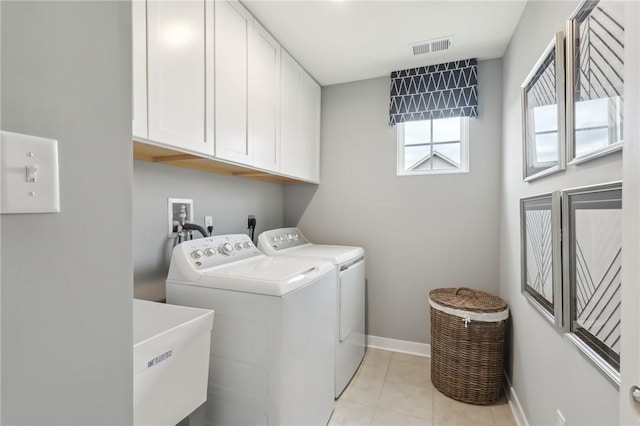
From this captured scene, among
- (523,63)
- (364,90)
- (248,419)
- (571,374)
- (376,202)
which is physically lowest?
(248,419)

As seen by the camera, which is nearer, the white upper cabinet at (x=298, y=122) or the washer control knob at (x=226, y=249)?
the washer control knob at (x=226, y=249)

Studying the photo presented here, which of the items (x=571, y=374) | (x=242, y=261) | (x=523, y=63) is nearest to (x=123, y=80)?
(x=242, y=261)

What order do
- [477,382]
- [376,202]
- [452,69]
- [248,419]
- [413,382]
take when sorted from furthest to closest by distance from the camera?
1. [376,202]
2. [452,69]
3. [413,382]
4. [477,382]
5. [248,419]

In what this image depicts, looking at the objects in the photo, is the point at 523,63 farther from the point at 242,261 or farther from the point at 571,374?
the point at 242,261

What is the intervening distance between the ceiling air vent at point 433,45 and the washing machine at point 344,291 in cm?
165

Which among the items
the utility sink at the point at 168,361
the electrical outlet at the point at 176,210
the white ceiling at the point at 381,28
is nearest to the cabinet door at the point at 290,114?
the white ceiling at the point at 381,28

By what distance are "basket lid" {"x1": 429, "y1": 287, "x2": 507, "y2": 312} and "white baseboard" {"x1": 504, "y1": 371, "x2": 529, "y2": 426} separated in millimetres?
548

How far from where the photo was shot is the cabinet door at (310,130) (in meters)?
2.59

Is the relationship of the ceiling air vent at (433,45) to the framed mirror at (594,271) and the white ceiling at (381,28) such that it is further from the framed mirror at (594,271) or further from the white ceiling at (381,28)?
the framed mirror at (594,271)

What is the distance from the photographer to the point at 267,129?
2.05 meters

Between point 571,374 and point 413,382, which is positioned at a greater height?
point 571,374

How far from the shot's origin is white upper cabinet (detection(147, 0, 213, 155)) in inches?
48.7

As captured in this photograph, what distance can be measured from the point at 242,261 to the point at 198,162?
2.12 ft

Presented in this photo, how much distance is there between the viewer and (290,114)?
237 cm
